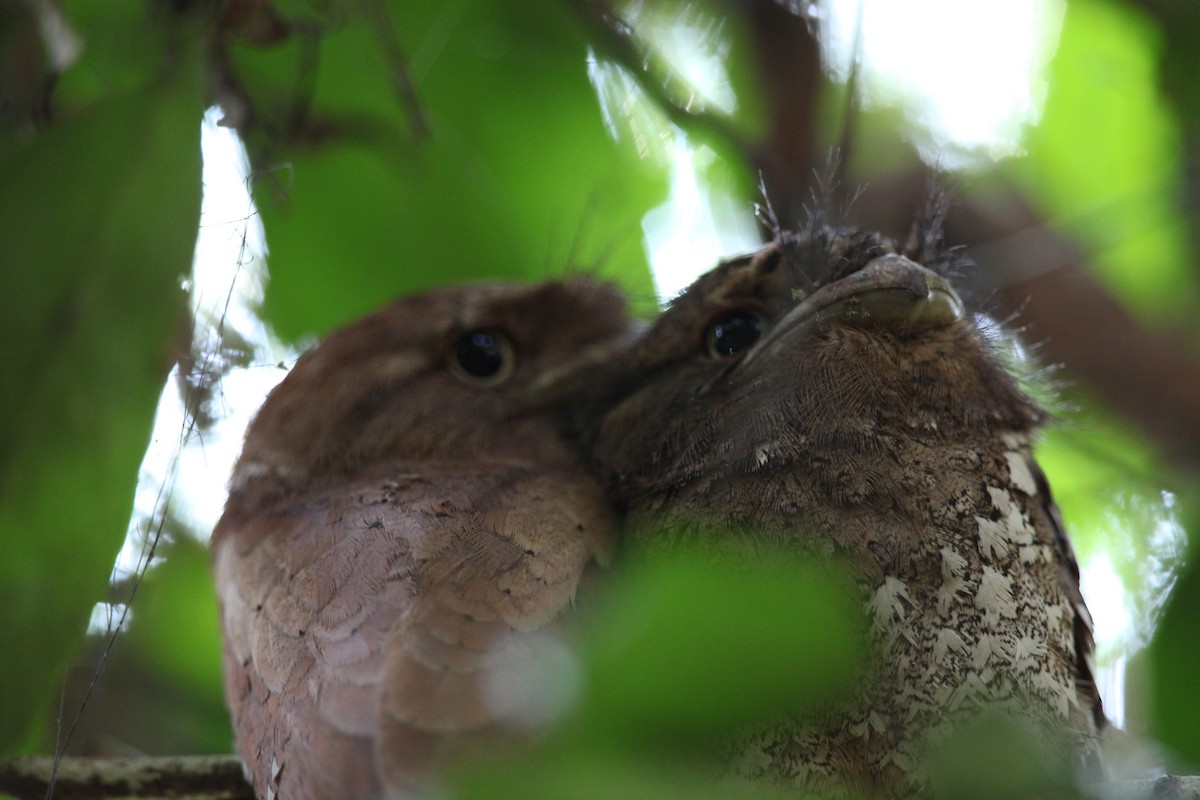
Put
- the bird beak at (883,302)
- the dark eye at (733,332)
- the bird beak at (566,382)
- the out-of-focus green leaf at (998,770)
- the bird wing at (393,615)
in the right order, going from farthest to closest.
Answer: the bird beak at (566,382)
the dark eye at (733,332)
the bird beak at (883,302)
the bird wing at (393,615)
the out-of-focus green leaf at (998,770)

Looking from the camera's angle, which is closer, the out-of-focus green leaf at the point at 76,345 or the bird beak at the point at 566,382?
the out-of-focus green leaf at the point at 76,345

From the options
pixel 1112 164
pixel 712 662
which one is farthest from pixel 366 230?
pixel 712 662

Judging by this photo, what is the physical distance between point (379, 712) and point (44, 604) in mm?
618

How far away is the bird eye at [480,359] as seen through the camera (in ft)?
9.24

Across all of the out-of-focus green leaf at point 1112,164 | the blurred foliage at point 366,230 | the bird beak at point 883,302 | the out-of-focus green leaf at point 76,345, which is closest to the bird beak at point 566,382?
the blurred foliage at point 366,230

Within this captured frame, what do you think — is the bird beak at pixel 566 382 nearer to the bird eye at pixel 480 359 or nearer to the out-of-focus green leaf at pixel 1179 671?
the bird eye at pixel 480 359

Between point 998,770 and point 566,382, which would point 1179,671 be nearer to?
point 998,770

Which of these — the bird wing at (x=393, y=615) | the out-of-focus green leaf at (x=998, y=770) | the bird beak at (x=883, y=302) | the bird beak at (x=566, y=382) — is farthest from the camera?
the bird beak at (x=566, y=382)

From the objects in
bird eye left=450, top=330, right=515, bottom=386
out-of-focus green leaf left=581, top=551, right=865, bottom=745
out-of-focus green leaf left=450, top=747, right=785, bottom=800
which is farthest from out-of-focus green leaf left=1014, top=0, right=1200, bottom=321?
out-of-focus green leaf left=450, top=747, right=785, bottom=800

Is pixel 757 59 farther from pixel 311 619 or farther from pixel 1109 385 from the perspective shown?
pixel 311 619

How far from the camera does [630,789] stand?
94 cm

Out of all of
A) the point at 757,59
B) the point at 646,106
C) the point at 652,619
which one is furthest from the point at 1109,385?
the point at 652,619

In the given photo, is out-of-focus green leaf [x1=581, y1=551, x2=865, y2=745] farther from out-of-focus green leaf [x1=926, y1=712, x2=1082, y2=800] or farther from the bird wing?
the bird wing

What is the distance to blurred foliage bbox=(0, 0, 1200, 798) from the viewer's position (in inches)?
42.7
